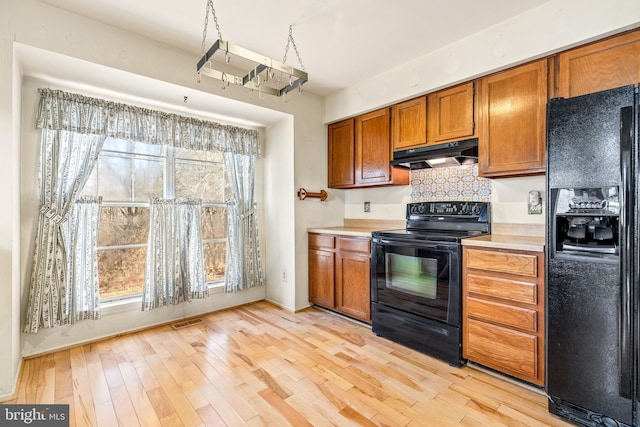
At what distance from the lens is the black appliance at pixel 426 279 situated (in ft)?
7.75

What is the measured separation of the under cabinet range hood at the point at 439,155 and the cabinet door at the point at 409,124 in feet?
0.32

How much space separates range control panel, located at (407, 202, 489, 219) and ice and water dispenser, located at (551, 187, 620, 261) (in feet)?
3.24

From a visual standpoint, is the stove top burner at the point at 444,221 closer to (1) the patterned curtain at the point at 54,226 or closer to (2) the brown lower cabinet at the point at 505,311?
(2) the brown lower cabinet at the point at 505,311

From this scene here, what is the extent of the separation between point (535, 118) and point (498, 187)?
666mm

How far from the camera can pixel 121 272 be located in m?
3.00

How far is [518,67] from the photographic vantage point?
2.30 meters

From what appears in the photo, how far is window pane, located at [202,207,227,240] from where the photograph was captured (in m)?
3.54

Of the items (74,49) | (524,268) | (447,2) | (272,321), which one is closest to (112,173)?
(74,49)


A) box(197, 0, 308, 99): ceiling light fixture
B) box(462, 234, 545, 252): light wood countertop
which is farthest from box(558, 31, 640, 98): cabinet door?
box(197, 0, 308, 99): ceiling light fixture

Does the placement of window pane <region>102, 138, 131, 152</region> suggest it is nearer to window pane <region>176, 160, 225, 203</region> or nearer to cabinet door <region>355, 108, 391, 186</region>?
window pane <region>176, 160, 225, 203</region>

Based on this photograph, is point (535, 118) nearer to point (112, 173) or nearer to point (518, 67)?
point (518, 67)

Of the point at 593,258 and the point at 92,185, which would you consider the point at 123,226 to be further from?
the point at 593,258
